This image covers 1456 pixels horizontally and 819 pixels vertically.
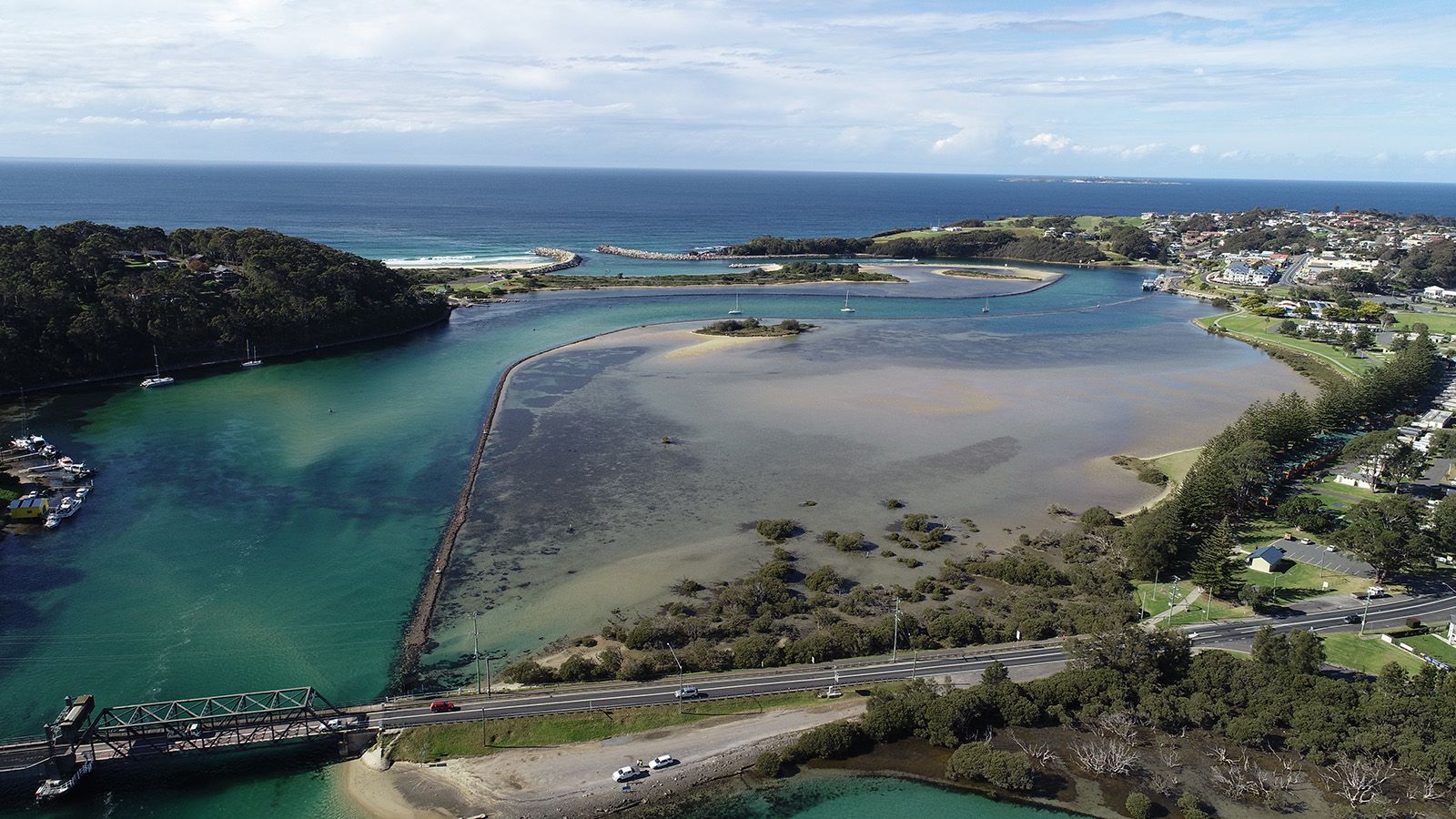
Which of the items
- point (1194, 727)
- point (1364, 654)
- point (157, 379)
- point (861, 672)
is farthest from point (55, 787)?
point (157, 379)

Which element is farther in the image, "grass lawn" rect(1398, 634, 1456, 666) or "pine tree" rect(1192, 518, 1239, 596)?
"pine tree" rect(1192, 518, 1239, 596)

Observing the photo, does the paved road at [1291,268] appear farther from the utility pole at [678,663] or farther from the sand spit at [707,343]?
the utility pole at [678,663]

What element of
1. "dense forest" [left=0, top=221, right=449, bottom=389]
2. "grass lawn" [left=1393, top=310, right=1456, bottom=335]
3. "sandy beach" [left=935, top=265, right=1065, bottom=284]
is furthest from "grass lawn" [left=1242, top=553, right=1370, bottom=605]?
"sandy beach" [left=935, top=265, right=1065, bottom=284]

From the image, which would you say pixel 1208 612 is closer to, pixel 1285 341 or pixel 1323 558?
pixel 1323 558

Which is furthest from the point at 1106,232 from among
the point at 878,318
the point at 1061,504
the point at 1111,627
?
the point at 1111,627

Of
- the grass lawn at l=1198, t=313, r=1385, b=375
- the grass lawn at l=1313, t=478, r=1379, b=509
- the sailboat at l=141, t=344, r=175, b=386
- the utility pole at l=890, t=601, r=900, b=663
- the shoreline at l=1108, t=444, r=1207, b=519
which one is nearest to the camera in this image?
the utility pole at l=890, t=601, r=900, b=663

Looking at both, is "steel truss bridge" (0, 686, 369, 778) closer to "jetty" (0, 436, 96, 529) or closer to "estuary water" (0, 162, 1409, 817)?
"estuary water" (0, 162, 1409, 817)

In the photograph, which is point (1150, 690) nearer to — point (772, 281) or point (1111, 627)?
point (1111, 627)
